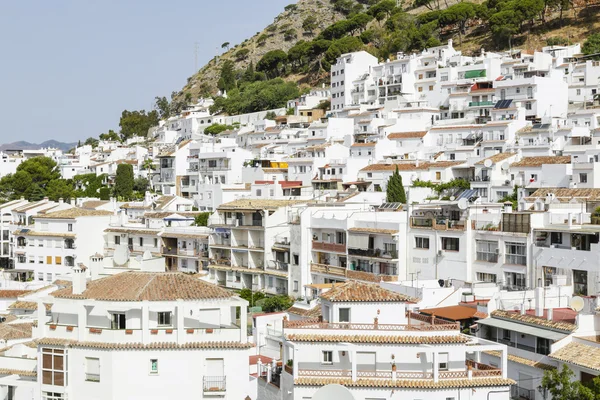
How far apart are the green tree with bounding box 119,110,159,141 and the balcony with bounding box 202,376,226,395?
118544mm

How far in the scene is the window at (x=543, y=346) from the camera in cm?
2761

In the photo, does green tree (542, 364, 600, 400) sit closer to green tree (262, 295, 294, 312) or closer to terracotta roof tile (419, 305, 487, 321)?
terracotta roof tile (419, 305, 487, 321)

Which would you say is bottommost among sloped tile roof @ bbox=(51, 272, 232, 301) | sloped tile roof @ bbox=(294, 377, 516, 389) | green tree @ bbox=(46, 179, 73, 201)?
sloped tile roof @ bbox=(294, 377, 516, 389)

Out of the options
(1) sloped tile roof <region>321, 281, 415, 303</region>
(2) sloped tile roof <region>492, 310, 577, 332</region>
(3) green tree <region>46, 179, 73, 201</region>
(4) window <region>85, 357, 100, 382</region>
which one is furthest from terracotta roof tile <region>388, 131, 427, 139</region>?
(4) window <region>85, 357, 100, 382</region>

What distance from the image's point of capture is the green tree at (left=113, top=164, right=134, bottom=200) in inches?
Answer: 3410

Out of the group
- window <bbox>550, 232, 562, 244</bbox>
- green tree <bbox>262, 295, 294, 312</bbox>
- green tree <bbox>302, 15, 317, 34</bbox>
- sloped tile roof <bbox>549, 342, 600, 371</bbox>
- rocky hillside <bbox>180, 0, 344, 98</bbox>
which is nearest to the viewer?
sloped tile roof <bbox>549, 342, 600, 371</bbox>

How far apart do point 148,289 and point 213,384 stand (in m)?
3.09

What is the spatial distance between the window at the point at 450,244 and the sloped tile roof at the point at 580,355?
51.6ft

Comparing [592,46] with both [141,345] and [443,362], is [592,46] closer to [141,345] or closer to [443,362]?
[443,362]

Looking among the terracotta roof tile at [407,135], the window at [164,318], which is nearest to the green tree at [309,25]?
the terracotta roof tile at [407,135]

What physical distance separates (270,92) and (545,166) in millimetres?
58385

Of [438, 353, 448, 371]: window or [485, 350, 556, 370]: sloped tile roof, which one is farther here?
[485, 350, 556, 370]: sloped tile roof

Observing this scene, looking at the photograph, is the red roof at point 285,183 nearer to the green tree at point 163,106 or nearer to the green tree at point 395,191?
the green tree at point 395,191

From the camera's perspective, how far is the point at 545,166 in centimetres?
5503
